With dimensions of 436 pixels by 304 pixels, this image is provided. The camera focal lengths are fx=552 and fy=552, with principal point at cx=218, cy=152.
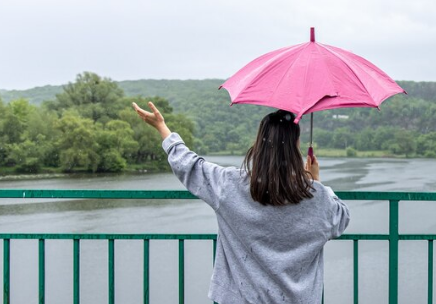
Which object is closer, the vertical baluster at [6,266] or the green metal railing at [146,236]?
the green metal railing at [146,236]

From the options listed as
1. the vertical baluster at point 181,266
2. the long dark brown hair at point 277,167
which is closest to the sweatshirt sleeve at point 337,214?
the long dark brown hair at point 277,167

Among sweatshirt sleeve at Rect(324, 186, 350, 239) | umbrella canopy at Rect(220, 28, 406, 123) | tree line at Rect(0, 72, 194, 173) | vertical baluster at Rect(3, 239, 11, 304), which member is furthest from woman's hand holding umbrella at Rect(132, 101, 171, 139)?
tree line at Rect(0, 72, 194, 173)

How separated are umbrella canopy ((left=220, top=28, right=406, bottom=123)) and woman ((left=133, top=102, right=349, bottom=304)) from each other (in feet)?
0.44

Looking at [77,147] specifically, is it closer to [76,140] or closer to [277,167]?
[76,140]

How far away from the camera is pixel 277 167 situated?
1.75 m

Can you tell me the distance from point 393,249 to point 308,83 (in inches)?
52.8

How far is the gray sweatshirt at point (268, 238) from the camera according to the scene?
5.84 ft

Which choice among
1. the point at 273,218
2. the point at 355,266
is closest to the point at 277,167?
the point at 273,218

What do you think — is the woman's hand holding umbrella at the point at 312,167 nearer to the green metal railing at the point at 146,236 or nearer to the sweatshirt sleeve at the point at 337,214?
the sweatshirt sleeve at the point at 337,214

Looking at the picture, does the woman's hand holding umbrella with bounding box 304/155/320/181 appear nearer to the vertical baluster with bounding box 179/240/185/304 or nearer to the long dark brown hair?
the long dark brown hair

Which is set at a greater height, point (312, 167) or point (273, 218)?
point (312, 167)

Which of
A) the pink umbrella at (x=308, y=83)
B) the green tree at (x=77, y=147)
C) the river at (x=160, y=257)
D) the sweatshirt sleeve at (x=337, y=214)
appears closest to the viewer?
the sweatshirt sleeve at (x=337, y=214)

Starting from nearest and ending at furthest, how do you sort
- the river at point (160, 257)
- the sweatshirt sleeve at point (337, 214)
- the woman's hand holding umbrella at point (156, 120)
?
the sweatshirt sleeve at point (337, 214), the woman's hand holding umbrella at point (156, 120), the river at point (160, 257)

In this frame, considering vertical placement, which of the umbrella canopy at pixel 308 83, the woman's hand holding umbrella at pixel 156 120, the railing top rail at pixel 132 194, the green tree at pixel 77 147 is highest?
the umbrella canopy at pixel 308 83
